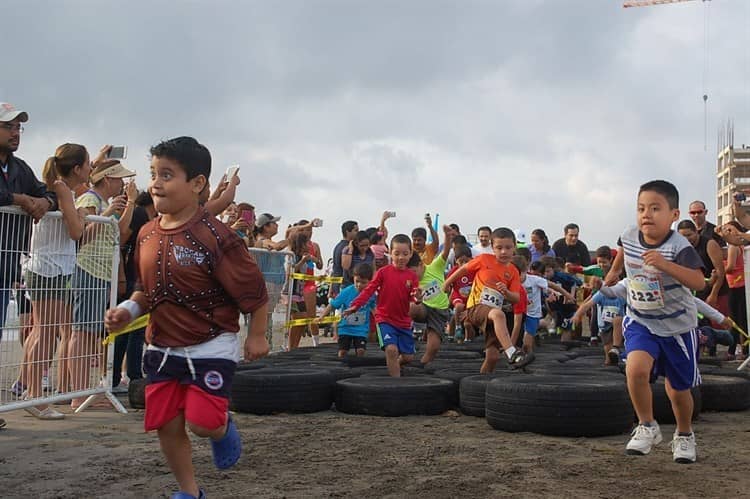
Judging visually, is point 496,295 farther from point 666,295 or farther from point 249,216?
point 249,216

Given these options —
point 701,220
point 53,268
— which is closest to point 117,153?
point 53,268

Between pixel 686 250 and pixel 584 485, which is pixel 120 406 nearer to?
pixel 584 485

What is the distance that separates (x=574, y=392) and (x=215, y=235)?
344 centimetres

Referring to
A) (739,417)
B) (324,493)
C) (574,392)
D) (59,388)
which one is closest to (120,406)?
(59,388)

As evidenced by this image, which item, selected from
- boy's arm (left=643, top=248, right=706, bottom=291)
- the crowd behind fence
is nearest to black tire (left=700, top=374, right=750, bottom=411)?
boy's arm (left=643, top=248, right=706, bottom=291)

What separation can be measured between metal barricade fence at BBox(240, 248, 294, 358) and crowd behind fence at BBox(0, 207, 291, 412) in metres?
Result: 3.66

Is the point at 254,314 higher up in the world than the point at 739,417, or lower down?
higher up

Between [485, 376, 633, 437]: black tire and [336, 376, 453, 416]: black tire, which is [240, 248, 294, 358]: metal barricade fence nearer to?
[336, 376, 453, 416]: black tire

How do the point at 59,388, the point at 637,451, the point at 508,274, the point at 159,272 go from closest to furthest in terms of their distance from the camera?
the point at 159,272 → the point at 637,451 → the point at 59,388 → the point at 508,274

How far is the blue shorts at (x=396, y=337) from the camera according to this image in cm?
892

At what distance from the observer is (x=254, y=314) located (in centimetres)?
401

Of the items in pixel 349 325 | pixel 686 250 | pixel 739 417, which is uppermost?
pixel 686 250

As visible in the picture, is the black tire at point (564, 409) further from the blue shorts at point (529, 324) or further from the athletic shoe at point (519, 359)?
the blue shorts at point (529, 324)

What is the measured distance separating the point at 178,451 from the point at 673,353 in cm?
350
